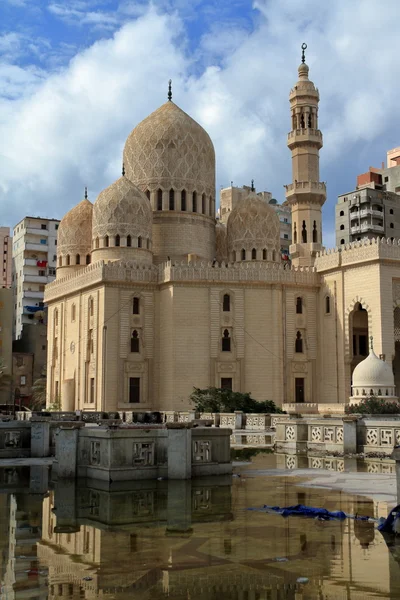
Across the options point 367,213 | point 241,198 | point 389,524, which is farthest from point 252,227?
point 389,524

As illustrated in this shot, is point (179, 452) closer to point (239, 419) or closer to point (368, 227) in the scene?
point (239, 419)

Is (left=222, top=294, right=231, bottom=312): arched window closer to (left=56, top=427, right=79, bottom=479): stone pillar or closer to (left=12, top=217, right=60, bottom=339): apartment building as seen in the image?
(left=56, top=427, right=79, bottom=479): stone pillar

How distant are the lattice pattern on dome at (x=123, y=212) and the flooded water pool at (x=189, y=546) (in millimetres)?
28395

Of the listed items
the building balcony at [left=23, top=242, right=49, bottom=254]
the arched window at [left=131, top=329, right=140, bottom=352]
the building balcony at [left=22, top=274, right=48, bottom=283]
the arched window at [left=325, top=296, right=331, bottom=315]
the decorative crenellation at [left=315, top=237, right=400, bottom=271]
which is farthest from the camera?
the building balcony at [left=23, top=242, right=49, bottom=254]

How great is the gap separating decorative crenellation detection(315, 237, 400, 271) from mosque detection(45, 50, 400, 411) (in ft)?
0.22

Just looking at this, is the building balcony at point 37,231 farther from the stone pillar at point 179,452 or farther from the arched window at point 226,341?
the stone pillar at point 179,452

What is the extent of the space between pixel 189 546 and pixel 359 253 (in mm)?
30263

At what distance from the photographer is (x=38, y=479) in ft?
40.3

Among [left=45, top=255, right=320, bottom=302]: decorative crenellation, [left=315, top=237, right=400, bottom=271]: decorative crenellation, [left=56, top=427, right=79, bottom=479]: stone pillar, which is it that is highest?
[left=315, top=237, right=400, bottom=271]: decorative crenellation

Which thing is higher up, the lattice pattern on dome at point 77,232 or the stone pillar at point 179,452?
the lattice pattern on dome at point 77,232

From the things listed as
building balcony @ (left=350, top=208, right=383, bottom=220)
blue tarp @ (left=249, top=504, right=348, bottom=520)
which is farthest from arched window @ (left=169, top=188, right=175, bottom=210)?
blue tarp @ (left=249, top=504, right=348, bottom=520)

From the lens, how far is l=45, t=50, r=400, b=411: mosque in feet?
119

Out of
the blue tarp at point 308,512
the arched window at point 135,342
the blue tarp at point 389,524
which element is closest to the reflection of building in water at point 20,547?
the blue tarp at point 308,512

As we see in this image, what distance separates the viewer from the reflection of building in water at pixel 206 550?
5570 mm
